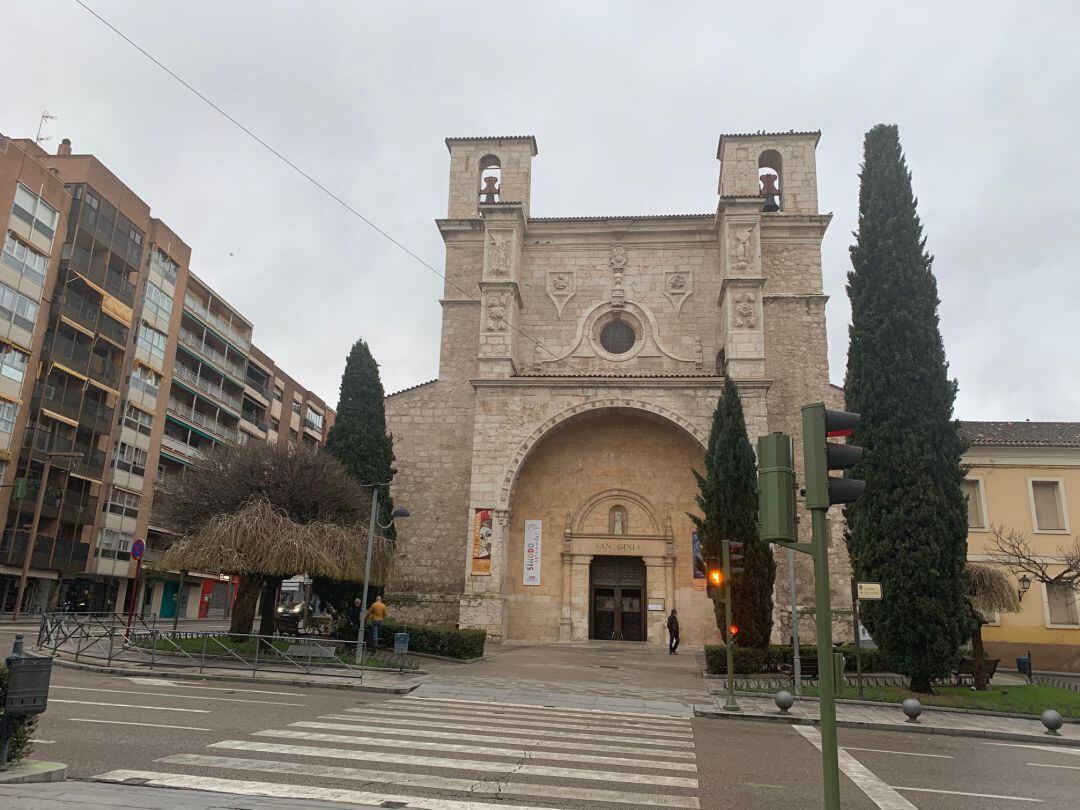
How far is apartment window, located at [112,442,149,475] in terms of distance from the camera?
38.2 metres

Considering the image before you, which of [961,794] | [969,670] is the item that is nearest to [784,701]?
[961,794]

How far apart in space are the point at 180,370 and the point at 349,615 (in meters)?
27.6

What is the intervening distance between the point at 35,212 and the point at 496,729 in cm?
3358

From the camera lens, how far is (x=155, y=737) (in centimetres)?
852

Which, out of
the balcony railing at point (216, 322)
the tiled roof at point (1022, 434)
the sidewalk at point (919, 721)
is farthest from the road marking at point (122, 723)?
the balcony railing at point (216, 322)

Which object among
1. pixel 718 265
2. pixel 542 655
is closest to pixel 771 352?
pixel 718 265

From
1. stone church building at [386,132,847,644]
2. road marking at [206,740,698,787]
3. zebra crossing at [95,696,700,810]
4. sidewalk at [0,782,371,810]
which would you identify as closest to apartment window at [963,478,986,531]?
stone church building at [386,132,847,644]

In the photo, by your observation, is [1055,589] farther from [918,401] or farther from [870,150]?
[870,150]

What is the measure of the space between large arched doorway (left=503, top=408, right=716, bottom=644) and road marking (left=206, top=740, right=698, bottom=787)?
18.5 m

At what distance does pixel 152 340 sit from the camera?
40.8 meters

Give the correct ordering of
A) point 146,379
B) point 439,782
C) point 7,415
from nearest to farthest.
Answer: point 439,782 < point 7,415 < point 146,379

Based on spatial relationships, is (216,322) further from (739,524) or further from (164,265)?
(739,524)

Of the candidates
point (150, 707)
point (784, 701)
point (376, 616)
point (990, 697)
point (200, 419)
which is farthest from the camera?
point (200, 419)

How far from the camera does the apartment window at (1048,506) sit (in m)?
25.1
